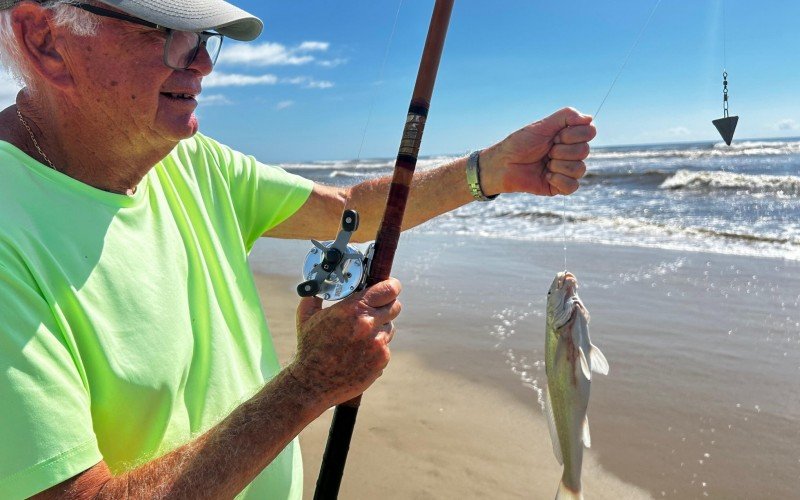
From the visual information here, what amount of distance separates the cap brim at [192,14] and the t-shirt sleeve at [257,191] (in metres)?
0.47

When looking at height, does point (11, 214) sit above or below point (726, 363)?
above

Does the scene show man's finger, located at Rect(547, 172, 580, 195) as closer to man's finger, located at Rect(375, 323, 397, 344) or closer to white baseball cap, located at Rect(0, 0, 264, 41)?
man's finger, located at Rect(375, 323, 397, 344)

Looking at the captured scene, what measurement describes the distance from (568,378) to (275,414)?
1440mm

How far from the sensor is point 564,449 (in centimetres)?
248

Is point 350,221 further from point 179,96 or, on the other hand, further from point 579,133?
point 579,133

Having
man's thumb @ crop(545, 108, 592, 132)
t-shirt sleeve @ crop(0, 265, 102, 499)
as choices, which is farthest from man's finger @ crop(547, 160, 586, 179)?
t-shirt sleeve @ crop(0, 265, 102, 499)

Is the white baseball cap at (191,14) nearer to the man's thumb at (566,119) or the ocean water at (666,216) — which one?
the man's thumb at (566,119)

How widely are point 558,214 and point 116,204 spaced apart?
1282cm

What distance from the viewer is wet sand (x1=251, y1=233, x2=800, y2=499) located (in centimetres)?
372

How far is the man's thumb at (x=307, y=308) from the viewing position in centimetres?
184

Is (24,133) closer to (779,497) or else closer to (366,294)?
(366,294)

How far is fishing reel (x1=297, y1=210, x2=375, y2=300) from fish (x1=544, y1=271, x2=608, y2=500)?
108 centimetres

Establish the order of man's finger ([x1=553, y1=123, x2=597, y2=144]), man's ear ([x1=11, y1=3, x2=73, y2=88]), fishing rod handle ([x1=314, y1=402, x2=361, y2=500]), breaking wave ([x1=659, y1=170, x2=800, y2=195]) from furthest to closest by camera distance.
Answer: breaking wave ([x1=659, y1=170, x2=800, y2=195]) → man's finger ([x1=553, y1=123, x2=597, y2=144]) → fishing rod handle ([x1=314, y1=402, x2=361, y2=500]) → man's ear ([x1=11, y1=3, x2=73, y2=88])

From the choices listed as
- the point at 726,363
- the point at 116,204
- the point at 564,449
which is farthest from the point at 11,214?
the point at 726,363
